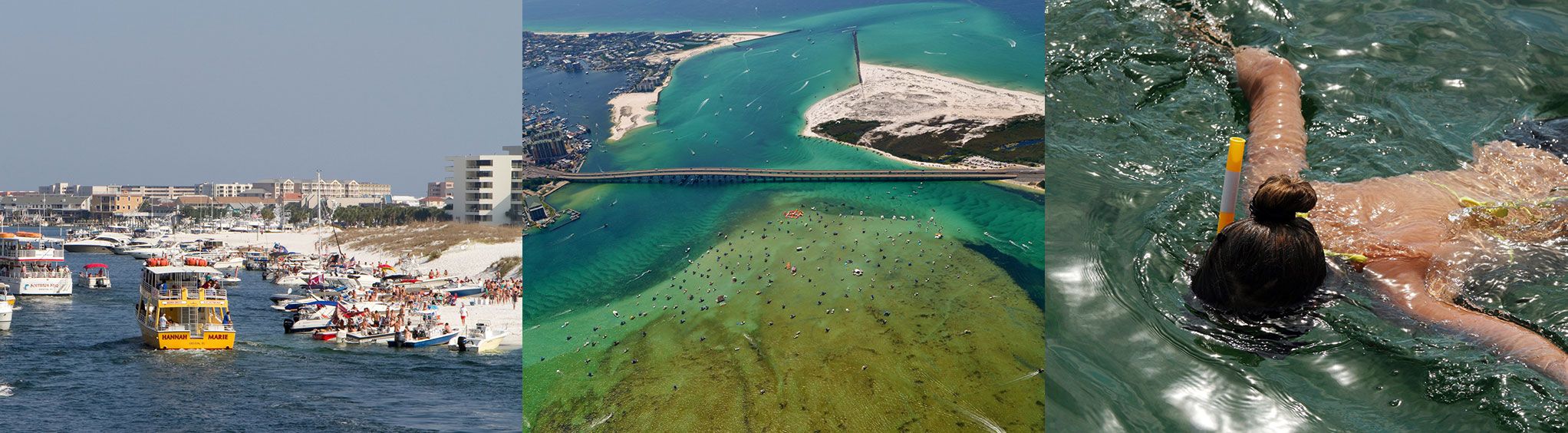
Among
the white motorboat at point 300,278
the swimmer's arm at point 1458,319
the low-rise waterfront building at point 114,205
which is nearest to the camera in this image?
the swimmer's arm at point 1458,319

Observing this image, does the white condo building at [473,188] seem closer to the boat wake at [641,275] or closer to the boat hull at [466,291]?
the boat hull at [466,291]

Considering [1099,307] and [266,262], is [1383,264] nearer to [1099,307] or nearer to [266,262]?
[1099,307]

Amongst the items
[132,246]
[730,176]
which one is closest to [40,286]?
[132,246]

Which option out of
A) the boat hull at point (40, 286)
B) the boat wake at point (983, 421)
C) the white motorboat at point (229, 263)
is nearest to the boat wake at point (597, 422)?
the boat wake at point (983, 421)

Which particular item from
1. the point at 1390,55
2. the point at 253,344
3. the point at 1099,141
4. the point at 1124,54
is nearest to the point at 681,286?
the point at 1099,141

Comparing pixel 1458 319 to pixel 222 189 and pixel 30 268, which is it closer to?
pixel 30 268

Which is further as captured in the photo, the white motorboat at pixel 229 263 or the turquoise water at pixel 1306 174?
the white motorboat at pixel 229 263
